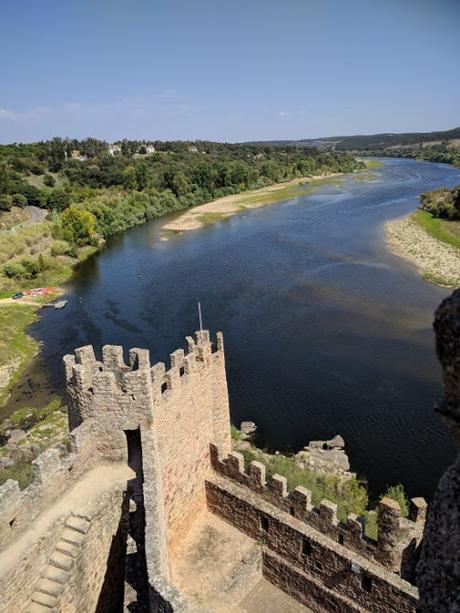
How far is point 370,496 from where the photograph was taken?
1866cm

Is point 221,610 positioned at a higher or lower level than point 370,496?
higher

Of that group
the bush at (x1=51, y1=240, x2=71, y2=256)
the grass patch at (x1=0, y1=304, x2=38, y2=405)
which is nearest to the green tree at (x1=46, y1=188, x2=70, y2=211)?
the bush at (x1=51, y1=240, x2=71, y2=256)

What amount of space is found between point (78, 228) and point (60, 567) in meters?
54.7

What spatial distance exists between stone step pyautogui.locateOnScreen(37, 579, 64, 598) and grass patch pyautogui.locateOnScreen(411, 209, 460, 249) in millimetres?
52017

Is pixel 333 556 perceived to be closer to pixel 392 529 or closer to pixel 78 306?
pixel 392 529

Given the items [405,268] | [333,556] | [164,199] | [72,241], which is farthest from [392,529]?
[164,199]

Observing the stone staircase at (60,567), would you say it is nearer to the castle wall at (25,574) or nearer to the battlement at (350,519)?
the castle wall at (25,574)

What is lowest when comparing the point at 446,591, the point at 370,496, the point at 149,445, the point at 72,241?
the point at 370,496

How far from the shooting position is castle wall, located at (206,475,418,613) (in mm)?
10109

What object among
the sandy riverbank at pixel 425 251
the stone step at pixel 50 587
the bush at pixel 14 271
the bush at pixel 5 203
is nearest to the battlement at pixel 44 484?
the stone step at pixel 50 587

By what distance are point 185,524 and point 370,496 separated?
9.53 m

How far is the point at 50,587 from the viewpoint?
27.7 feet

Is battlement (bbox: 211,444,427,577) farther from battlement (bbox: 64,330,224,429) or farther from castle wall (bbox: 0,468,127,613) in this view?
castle wall (bbox: 0,468,127,613)

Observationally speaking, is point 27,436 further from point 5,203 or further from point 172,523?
point 5,203
